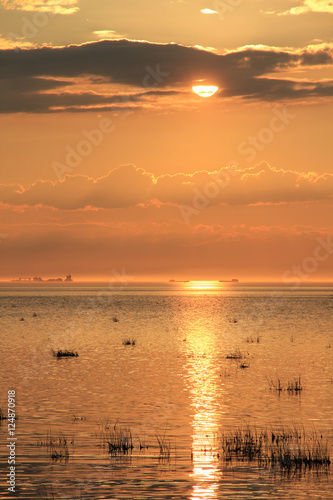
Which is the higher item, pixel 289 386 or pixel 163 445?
pixel 289 386

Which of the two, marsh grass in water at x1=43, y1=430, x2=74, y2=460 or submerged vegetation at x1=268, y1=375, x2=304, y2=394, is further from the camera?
submerged vegetation at x1=268, y1=375, x2=304, y2=394

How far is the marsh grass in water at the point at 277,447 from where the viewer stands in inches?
871

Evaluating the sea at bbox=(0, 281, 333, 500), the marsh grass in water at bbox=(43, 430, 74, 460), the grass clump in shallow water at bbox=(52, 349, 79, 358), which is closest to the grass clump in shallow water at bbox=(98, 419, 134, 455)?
the sea at bbox=(0, 281, 333, 500)

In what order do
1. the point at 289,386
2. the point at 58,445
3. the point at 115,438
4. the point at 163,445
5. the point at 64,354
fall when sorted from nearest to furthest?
the point at 58,445 → the point at 163,445 → the point at 115,438 → the point at 289,386 → the point at 64,354

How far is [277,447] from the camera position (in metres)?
24.1

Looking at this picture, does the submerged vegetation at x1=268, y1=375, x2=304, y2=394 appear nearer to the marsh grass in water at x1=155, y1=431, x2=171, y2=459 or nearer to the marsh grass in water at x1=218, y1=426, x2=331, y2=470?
the marsh grass in water at x1=218, y1=426, x2=331, y2=470

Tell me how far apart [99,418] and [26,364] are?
18844mm

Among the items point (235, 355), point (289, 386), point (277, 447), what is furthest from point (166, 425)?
point (235, 355)

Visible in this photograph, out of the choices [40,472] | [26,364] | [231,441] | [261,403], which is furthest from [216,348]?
[40,472]

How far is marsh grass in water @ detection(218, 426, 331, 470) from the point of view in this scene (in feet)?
72.6

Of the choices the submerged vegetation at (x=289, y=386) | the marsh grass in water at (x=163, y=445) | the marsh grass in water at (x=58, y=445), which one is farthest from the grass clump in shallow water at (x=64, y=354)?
the marsh grass in water at (x=163, y=445)

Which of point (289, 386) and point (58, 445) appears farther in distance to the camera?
point (289, 386)

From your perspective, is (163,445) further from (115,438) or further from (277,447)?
(277,447)

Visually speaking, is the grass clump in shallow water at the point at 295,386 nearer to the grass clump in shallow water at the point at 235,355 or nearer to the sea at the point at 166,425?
the sea at the point at 166,425
